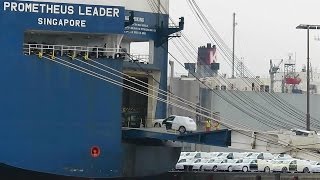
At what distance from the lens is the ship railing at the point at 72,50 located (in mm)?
23188

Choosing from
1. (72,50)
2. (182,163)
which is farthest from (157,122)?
(182,163)

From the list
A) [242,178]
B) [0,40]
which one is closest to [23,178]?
[0,40]

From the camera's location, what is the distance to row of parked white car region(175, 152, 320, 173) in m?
31.8

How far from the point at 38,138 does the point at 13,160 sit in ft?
→ 3.67

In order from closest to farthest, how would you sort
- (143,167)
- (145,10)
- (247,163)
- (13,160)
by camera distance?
(13,160)
(143,167)
(145,10)
(247,163)

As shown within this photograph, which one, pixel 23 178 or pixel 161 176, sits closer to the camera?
pixel 23 178

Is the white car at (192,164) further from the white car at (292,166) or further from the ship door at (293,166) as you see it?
the ship door at (293,166)

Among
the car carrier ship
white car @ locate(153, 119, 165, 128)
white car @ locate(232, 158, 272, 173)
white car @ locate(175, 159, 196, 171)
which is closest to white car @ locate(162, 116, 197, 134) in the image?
white car @ locate(153, 119, 165, 128)

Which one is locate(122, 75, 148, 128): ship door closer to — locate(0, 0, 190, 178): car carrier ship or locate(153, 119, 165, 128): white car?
locate(153, 119, 165, 128): white car

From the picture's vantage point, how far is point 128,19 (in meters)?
26.0

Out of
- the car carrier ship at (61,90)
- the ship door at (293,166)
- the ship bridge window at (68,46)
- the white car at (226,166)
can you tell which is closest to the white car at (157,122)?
the car carrier ship at (61,90)

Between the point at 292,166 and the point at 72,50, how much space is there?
13.3 metres

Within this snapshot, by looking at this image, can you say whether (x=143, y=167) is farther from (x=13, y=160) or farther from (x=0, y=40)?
(x=0, y=40)

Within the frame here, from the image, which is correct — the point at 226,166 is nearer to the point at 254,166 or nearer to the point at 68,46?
the point at 254,166
